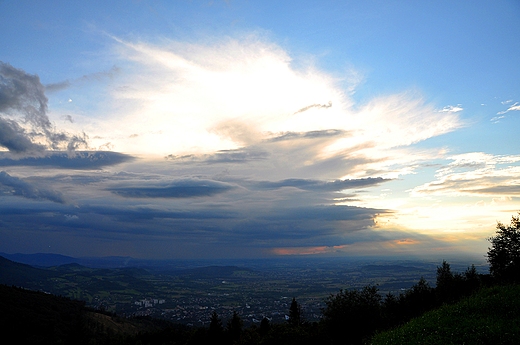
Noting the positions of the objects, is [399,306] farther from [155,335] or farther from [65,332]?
[65,332]

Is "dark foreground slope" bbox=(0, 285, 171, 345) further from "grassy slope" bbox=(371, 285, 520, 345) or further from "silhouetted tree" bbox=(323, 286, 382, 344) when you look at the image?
"grassy slope" bbox=(371, 285, 520, 345)

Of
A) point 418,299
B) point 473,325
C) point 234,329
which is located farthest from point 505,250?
Answer: point 234,329

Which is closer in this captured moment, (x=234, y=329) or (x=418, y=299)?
(x=418, y=299)

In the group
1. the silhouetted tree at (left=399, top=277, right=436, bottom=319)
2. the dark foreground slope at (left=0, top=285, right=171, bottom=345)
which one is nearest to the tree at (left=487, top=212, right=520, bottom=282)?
the silhouetted tree at (left=399, top=277, right=436, bottom=319)

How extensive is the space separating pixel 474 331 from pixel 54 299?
222m

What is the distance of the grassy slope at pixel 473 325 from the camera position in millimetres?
19922

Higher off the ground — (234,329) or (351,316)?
(351,316)

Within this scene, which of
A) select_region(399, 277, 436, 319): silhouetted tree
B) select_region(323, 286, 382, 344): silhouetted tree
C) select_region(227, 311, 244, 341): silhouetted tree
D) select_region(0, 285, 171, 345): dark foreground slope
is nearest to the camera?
select_region(323, 286, 382, 344): silhouetted tree

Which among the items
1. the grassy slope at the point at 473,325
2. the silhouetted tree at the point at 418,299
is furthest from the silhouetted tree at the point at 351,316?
the silhouetted tree at the point at 418,299

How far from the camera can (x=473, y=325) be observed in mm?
21938

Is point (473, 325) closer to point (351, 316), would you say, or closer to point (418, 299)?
point (351, 316)

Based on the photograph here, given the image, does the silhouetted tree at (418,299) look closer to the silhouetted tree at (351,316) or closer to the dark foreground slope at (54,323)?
the silhouetted tree at (351,316)

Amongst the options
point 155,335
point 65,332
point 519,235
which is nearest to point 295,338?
point 519,235

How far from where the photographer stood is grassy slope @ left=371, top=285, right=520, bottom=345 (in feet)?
65.4
